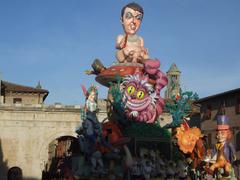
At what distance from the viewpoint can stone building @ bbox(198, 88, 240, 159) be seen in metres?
42.4

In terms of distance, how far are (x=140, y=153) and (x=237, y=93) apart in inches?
1001

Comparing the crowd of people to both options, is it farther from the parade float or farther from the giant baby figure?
the giant baby figure

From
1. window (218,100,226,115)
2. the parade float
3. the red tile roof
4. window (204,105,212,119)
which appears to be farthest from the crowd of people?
the red tile roof

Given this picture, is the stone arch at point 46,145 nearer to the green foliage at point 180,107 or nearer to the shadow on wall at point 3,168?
the shadow on wall at point 3,168

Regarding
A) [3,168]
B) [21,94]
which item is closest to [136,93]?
[3,168]

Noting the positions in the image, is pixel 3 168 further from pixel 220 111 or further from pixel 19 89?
pixel 220 111

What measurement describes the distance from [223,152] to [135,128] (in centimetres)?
363

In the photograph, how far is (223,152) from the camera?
63.6 ft

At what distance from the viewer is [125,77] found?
69.2ft

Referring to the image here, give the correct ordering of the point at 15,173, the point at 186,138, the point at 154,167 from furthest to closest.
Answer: the point at 15,173 < the point at 186,138 < the point at 154,167

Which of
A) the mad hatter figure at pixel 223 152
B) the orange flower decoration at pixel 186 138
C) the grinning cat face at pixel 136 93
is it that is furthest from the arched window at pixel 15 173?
the mad hatter figure at pixel 223 152

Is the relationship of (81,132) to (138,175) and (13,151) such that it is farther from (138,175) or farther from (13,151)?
(13,151)

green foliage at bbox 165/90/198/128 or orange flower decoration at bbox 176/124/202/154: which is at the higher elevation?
green foliage at bbox 165/90/198/128

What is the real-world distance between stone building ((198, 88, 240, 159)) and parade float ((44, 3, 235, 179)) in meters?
19.9
